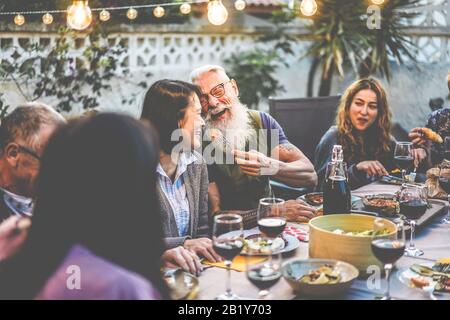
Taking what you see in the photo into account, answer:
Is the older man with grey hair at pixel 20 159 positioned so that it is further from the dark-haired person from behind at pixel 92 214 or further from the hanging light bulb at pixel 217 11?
the hanging light bulb at pixel 217 11

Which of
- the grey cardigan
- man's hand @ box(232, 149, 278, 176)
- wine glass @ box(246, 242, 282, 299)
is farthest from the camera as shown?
man's hand @ box(232, 149, 278, 176)

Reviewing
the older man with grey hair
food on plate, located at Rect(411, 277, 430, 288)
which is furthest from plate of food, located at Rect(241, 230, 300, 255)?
the older man with grey hair

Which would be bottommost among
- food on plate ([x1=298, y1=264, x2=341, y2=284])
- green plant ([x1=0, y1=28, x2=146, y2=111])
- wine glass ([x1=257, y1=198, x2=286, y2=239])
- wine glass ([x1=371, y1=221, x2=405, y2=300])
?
food on plate ([x1=298, y1=264, x2=341, y2=284])

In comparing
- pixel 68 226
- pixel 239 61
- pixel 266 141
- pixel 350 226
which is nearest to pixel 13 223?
pixel 68 226

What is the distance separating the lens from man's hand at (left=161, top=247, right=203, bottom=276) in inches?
76.1

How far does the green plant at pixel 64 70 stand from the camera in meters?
4.95

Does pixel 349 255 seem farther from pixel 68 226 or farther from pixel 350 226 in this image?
pixel 68 226

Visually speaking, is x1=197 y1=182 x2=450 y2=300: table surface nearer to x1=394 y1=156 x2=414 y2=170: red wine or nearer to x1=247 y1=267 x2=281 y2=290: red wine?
x1=247 y1=267 x2=281 y2=290: red wine

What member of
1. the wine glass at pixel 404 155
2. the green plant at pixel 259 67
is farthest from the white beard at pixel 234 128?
the green plant at pixel 259 67

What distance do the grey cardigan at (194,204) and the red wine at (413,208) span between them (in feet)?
2.57

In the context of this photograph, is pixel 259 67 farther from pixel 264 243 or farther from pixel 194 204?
pixel 264 243

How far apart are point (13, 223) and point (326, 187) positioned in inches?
49.5

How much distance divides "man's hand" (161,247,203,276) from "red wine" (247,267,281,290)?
33cm

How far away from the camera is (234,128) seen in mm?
3111
